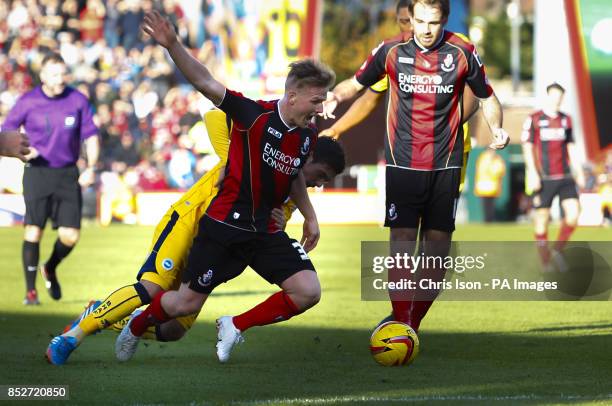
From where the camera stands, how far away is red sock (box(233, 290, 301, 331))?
765cm

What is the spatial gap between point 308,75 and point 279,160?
0.52 metres

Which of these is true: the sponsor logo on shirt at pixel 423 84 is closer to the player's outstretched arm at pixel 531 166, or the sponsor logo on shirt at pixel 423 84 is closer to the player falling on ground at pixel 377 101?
the player falling on ground at pixel 377 101

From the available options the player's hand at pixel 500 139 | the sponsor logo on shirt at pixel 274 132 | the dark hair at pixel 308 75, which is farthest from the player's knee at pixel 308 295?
the player's hand at pixel 500 139

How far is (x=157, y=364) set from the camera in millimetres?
7750

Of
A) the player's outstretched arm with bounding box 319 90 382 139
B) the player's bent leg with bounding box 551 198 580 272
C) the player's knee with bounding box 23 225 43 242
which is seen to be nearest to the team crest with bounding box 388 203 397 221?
the player's outstretched arm with bounding box 319 90 382 139

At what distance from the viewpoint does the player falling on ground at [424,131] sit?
8445 mm

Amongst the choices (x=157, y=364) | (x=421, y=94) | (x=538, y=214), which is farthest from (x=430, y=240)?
(x=538, y=214)

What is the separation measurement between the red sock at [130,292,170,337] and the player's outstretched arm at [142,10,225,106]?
4.46ft

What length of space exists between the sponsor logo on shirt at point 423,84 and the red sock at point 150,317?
231cm

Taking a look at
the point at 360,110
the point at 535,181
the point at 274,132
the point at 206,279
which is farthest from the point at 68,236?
the point at 535,181

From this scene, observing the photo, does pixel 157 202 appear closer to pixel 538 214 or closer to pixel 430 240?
pixel 538 214

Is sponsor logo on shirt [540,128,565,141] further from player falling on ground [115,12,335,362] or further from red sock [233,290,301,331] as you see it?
red sock [233,290,301,331]

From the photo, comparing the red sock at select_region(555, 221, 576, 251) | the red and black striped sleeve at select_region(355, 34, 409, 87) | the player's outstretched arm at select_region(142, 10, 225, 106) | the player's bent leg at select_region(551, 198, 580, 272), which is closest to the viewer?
the player's outstretched arm at select_region(142, 10, 225, 106)

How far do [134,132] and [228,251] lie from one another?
24.5 meters
